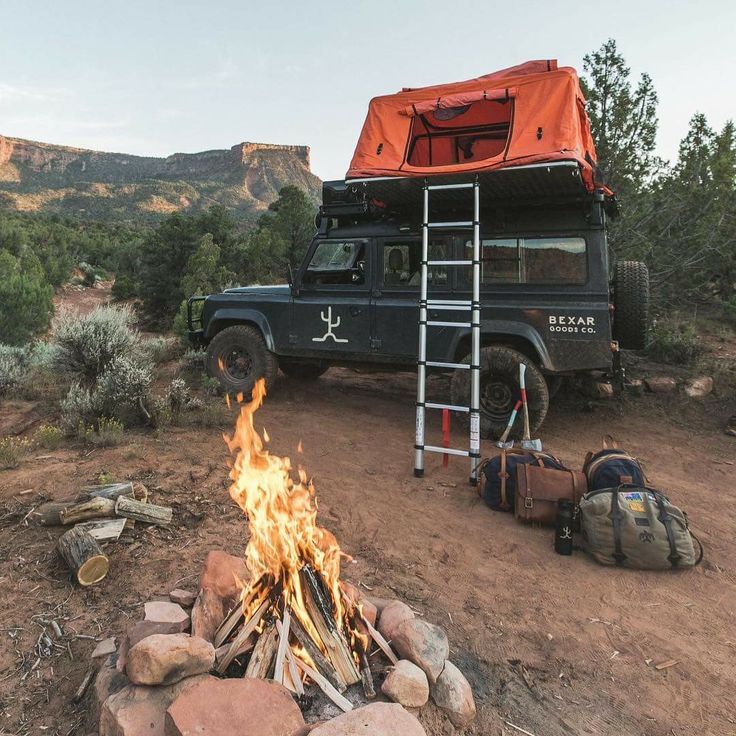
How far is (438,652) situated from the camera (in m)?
2.41

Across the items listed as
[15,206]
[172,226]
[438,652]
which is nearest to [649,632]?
[438,652]

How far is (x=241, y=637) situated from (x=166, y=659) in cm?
35

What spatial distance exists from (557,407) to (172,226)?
1521cm

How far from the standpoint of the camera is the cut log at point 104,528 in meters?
3.45

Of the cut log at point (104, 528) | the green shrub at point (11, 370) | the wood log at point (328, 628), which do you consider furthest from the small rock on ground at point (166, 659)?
the green shrub at point (11, 370)

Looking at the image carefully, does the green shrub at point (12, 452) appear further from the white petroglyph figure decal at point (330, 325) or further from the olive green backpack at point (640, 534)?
the olive green backpack at point (640, 534)

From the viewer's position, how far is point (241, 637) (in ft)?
7.45

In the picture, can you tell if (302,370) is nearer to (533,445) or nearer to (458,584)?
(533,445)

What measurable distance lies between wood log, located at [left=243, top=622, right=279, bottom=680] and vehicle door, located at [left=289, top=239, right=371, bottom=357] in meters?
4.60

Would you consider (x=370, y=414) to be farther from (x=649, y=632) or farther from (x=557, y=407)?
(x=649, y=632)

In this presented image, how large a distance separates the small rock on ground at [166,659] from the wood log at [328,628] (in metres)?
0.49

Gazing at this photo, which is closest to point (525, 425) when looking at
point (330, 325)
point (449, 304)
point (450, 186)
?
point (449, 304)

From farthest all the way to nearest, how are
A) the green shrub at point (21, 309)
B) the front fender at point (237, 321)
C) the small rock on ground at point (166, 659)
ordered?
the green shrub at point (21, 309)
the front fender at point (237, 321)
the small rock on ground at point (166, 659)

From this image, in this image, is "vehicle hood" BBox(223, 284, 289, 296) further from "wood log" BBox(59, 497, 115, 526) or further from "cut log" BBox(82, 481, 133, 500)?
"wood log" BBox(59, 497, 115, 526)
